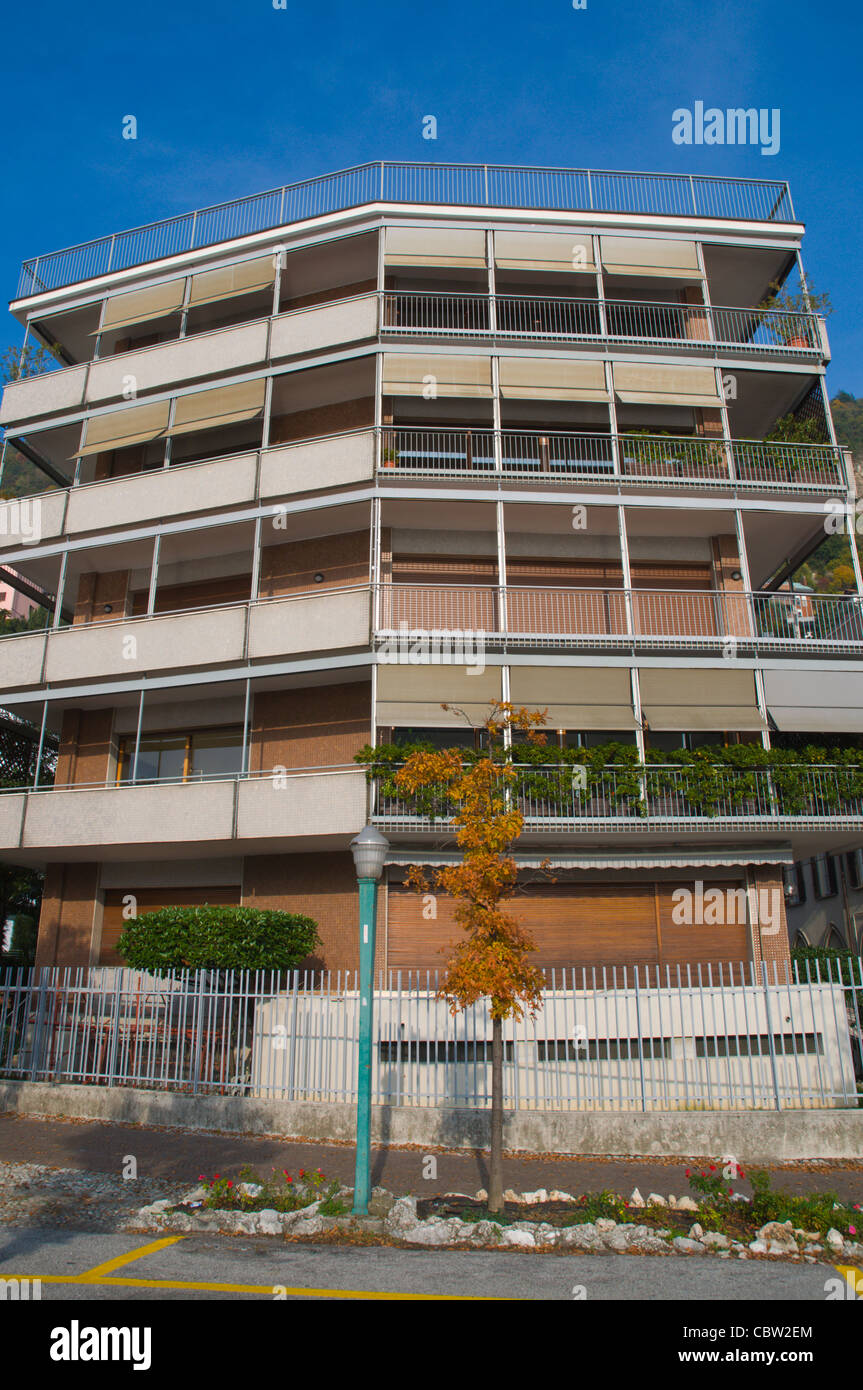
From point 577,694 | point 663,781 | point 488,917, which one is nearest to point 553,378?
point 577,694

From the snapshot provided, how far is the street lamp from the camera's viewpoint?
8172 mm

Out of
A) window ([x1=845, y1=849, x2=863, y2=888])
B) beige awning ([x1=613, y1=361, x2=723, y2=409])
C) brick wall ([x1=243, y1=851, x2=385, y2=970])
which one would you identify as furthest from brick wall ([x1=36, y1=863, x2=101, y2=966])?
window ([x1=845, y1=849, x2=863, y2=888])

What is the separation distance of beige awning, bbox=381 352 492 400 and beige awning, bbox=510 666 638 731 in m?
6.30

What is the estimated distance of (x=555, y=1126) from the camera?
10734 millimetres

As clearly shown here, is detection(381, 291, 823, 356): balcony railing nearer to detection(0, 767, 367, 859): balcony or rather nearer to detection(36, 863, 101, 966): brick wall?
detection(0, 767, 367, 859): balcony

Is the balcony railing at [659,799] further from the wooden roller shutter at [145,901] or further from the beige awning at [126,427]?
the beige awning at [126,427]

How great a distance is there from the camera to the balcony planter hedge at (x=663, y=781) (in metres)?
15.8

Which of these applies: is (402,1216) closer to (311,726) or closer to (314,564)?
(311,726)

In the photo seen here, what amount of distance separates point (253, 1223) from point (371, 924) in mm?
2685

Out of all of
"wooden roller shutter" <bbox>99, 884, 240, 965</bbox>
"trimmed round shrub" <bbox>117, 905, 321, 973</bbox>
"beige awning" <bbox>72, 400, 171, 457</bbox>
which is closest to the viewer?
"trimmed round shrub" <bbox>117, 905, 321, 973</bbox>

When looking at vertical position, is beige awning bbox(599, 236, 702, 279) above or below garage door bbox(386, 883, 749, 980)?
above

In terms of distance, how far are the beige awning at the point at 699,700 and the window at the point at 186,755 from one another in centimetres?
873
